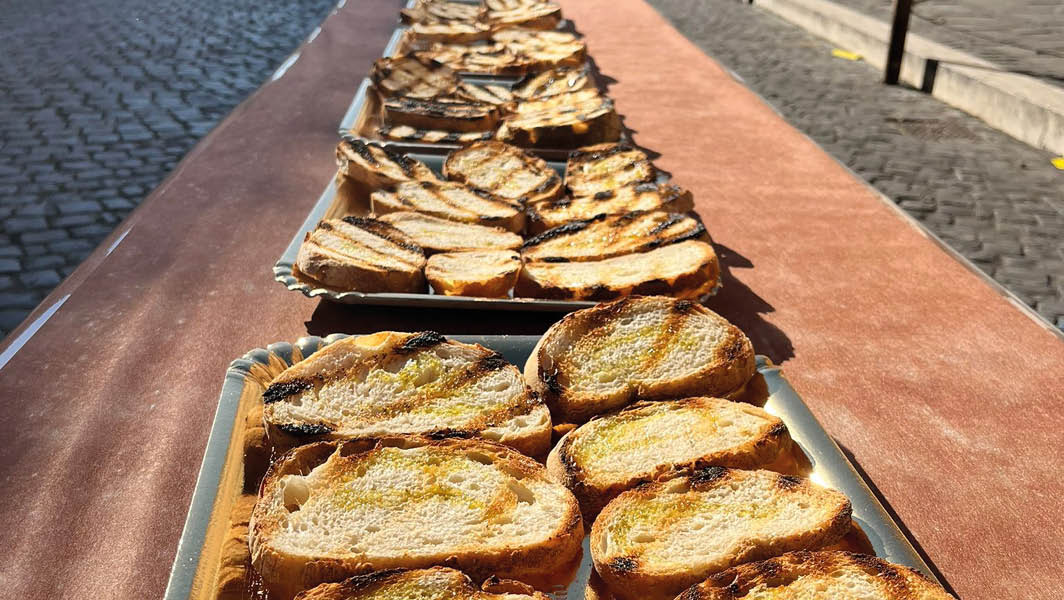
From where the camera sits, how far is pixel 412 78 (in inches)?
194

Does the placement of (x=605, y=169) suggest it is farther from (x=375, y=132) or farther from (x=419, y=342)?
(x=419, y=342)

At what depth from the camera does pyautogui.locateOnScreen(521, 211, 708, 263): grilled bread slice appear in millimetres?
2918

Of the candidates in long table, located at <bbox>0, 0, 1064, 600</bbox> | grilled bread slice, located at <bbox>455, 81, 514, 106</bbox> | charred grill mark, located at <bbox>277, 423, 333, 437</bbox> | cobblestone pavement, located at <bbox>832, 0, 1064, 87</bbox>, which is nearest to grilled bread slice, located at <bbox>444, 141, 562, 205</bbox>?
long table, located at <bbox>0, 0, 1064, 600</bbox>

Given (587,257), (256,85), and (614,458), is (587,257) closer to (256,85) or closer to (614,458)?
(614,458)

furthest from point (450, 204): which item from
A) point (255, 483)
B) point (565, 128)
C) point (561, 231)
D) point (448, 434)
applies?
point (255, 483)

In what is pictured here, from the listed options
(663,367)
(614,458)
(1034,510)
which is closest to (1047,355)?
(1034,510)

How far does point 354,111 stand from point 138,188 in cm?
161

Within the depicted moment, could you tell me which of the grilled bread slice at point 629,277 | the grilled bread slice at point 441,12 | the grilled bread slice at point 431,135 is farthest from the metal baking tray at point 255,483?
the grilled bread slice at point 441,12

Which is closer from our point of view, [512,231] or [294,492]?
[294,492]

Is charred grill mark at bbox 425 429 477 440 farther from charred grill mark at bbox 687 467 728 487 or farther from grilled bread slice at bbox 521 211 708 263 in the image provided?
grilled bread slice at bbox 521 211 708 263

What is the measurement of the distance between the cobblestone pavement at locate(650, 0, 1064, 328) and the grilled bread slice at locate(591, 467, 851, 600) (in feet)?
6.94

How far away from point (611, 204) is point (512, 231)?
0.43 meters

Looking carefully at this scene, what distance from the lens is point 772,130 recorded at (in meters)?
5.38

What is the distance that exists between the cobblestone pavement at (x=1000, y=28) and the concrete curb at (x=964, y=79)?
0.35 metres
